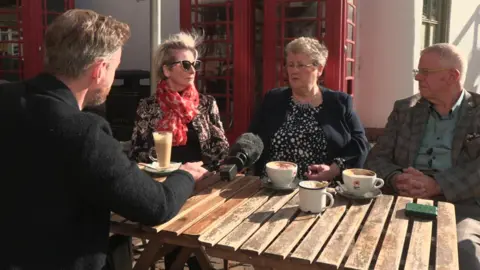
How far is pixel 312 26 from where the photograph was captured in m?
4.40

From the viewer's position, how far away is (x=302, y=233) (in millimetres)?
1516

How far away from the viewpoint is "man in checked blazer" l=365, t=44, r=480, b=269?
2.31m

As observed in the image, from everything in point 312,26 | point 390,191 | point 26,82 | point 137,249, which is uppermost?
point 312,26

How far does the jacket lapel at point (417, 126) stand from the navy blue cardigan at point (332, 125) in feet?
1.15

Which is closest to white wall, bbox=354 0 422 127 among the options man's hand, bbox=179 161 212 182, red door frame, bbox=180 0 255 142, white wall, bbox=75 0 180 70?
red door frame, bbox=180 0 255 142

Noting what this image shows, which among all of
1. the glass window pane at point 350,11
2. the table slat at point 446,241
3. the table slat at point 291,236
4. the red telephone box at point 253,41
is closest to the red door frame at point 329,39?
the red telephone box at point 253,41

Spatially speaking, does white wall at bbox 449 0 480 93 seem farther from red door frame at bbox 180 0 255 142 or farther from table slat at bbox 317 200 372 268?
table slat at bbox 317 200 372 268

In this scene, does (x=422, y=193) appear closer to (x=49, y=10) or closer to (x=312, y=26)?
(x=312, y=26)

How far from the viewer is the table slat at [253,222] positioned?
1.43 m

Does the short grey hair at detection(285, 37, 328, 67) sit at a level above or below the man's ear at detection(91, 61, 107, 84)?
above

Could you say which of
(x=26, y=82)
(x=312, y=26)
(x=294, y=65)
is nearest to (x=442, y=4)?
(x=312, y=26)

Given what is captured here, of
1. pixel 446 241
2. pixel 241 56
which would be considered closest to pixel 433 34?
pixel 241 56

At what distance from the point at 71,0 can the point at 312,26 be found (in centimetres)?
319

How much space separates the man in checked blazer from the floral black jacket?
95 centimetres
